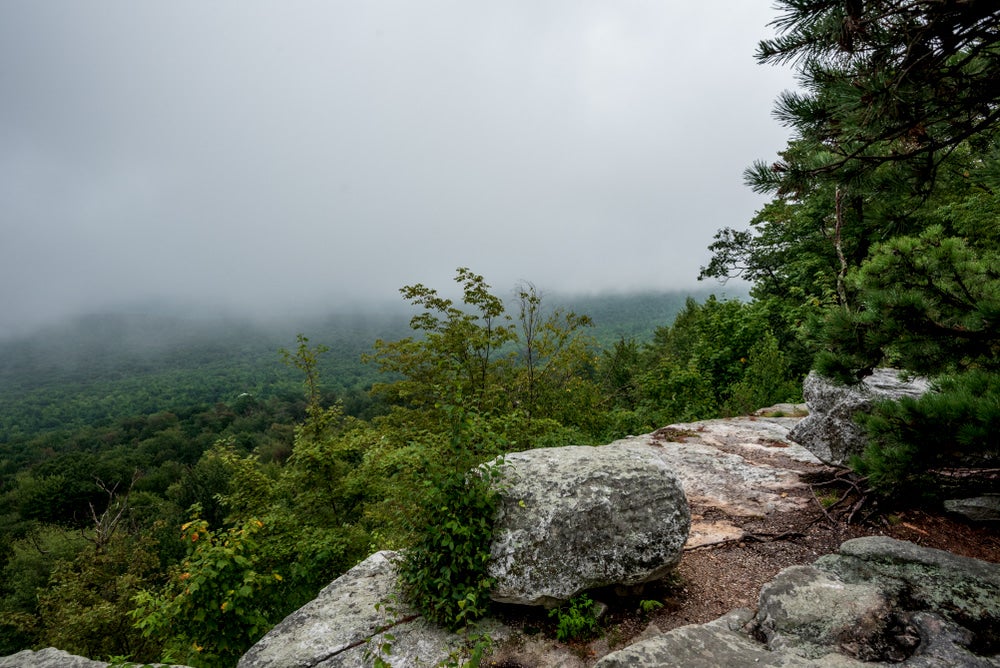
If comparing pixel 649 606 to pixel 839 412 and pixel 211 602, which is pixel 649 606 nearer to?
pixel 839 412

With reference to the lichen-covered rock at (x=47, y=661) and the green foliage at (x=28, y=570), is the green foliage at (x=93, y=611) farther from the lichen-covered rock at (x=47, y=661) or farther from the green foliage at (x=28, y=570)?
the green foliage at (x=28, y=570)

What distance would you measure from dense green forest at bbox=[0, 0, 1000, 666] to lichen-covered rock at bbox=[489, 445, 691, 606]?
16.5 inches

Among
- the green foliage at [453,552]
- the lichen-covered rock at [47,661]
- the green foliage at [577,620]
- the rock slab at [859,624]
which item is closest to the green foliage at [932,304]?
the rock slab at [859,624]

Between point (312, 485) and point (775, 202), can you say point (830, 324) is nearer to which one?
point (312, 485)

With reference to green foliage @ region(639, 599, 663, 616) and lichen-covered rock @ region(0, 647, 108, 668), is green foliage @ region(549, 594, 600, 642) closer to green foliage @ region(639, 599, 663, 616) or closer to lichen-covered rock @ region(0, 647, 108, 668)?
green foliage @ region(639, 599, 663, 616)

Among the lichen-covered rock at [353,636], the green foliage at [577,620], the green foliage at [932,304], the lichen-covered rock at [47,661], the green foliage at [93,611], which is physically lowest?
the green foliage at [93,611]

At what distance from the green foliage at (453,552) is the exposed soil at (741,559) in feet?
1.97

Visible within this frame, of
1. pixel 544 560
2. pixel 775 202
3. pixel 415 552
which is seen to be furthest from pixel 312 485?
pixel 775 202

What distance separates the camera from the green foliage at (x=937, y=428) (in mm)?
2947

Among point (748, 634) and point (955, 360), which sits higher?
point (955, 360)

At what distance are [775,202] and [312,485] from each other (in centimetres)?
2216

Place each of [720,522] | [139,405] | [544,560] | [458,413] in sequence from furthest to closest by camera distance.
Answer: [139,405] → [720,522] → [458,413] → [544,560]

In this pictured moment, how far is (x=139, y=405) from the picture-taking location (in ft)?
400

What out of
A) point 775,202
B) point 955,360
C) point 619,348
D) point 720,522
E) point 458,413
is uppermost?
point 775,202
